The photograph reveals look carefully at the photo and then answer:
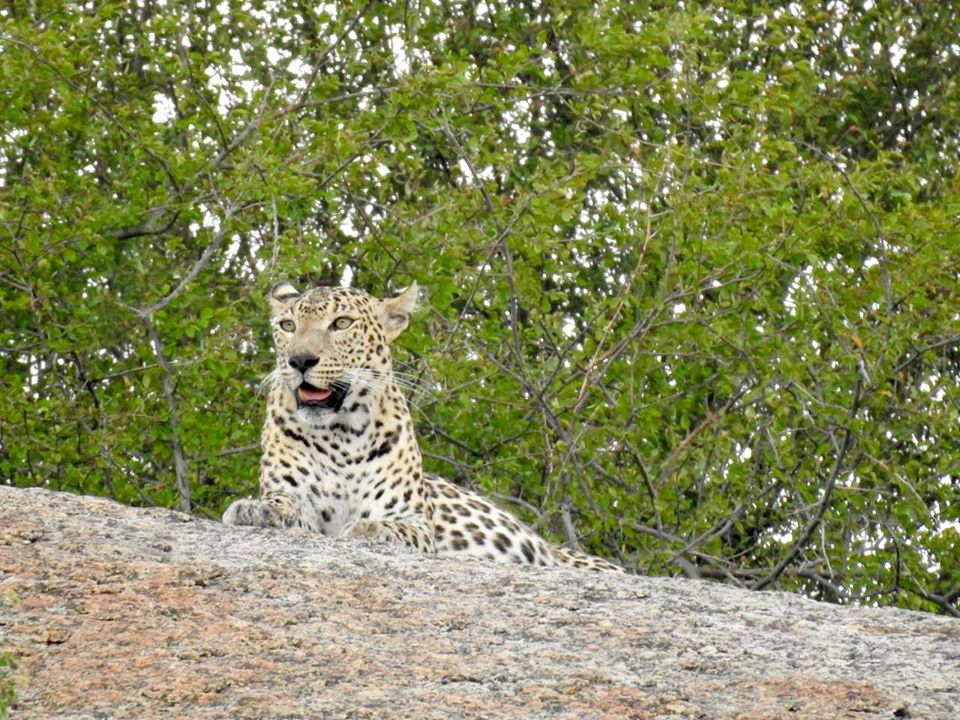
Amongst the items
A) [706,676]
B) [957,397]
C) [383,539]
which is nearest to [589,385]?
[957,397]

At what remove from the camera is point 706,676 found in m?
6.97

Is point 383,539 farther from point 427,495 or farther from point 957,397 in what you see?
point 957,397

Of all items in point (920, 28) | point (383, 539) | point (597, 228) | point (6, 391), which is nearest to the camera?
point (383, 539)

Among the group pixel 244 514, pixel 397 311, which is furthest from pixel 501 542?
pixel 244 514

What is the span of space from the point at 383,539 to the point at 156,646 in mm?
2904

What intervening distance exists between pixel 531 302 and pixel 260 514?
178 inches

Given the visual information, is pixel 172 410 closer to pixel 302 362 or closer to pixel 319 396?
pixel 319 396

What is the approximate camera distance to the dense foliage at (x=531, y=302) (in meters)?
13.3

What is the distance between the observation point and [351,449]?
11.2 meters

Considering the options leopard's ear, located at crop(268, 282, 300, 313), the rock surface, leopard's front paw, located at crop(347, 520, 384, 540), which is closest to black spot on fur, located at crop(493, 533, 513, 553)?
leopard's front paw, located at crop(347, 520, 384, 540)

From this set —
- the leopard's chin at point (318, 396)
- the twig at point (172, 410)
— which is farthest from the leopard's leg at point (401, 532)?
the twig at point (172, 410)

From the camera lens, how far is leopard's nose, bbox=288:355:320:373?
10867mm

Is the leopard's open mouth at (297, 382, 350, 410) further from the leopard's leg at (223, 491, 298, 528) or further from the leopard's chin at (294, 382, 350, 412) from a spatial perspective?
the leopard's leg at (223, 491, 298, 528)

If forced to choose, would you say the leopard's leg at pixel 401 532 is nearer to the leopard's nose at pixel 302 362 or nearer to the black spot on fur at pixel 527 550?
the black spot on fur at pixel 527 550
